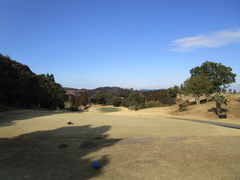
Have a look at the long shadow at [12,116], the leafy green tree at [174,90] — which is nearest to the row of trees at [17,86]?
the long shadow at [12,116]

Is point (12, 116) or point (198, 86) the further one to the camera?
point (198, 86)

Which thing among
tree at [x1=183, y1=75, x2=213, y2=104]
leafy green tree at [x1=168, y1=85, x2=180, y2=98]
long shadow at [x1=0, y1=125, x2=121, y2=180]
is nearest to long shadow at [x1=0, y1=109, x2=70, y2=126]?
long shadow at [x1=0, y1=125, x2=121, y2=180]

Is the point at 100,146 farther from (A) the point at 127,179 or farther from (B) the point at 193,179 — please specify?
(B) the point at 193,179

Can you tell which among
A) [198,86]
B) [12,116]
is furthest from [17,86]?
[198,86]

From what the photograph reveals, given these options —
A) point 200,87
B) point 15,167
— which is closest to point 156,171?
point 15,167

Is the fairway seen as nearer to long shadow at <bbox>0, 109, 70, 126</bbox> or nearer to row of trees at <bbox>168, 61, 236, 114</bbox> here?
long shadow at <bbox>0, 109, 70, 126</bbox>

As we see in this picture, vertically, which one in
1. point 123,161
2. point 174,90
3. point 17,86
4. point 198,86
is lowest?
point 123,161

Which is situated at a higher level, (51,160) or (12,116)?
(12,116)

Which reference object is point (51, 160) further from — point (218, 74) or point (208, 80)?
point (218, 74)

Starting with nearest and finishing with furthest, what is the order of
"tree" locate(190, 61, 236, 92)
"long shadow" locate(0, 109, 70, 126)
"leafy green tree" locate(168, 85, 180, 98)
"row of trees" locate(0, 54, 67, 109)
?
"long shadow" locate(0, 109, 70, 126), "row of trees" locate(0, 54, 67, 109), "tree" locate(190, 61, 236, 92), "leafy green tree" locate(168, 85, 180, 98)

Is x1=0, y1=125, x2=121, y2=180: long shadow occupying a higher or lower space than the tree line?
lower

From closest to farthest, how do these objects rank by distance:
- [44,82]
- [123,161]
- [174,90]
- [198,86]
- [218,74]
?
[123,161], [198,86], [218,74], [174,90], [44,82]

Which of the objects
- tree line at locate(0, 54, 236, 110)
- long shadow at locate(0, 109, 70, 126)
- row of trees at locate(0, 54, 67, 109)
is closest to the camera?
long shadow at locate(0, 109, 70, 126)

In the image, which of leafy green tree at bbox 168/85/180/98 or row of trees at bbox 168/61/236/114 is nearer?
row of trees at bbox 168/61/236/114
